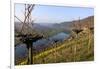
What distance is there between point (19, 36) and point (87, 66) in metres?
0.90

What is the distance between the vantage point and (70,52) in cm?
235

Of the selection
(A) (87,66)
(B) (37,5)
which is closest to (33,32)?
(B) (37,5)

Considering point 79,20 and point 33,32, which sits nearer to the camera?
point 33,32

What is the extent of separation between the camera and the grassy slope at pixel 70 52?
2.26m

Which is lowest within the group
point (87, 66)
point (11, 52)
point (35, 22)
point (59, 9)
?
point (87, 66)

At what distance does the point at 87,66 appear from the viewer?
2414 mm

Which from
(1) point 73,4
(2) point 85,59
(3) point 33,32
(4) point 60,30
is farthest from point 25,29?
(2) point 85,59

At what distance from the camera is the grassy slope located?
226 centimetres

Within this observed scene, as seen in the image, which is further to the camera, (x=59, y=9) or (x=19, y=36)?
(x=59, y=9)

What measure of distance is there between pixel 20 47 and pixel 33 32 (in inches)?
8.7

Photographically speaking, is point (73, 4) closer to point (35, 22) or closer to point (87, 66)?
point (35, 22)

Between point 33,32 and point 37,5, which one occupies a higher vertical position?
point 37,5

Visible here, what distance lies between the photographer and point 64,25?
7.64 feet

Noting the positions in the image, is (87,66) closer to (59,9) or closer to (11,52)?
(59,9)
